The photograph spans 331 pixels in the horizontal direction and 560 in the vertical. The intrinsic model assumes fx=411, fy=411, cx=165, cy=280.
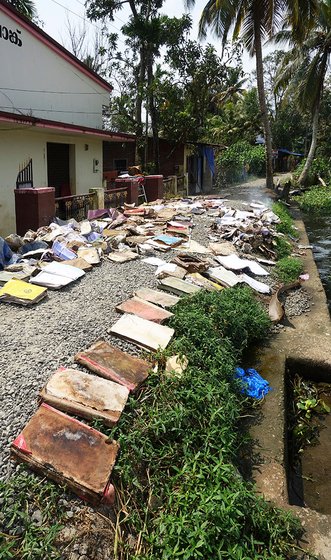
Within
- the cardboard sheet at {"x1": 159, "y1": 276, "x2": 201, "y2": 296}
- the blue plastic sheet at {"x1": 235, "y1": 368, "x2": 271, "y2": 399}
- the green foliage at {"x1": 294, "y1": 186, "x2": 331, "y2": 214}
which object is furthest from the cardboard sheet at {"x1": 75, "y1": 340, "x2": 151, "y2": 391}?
the green foliage at {"x1": 294, "y1": 186, "x2": 331, "y2": 214}

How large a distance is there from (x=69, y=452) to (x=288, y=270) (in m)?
6.84

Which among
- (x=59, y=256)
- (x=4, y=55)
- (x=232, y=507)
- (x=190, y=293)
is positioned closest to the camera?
(x=232, y=507)

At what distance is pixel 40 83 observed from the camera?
39.6ft

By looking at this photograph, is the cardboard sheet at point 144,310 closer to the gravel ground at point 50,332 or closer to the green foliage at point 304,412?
the gravel ground at point 50,332

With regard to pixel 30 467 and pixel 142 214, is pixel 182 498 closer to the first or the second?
pixel 30 467

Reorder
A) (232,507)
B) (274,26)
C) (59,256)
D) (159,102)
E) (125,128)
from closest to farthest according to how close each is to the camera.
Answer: (232,507)
(59,256)
(274,26)
(159,102)
(125,128)

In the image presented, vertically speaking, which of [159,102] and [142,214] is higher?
[159,102]

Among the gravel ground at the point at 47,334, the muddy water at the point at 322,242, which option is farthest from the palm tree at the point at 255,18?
the gravel ground at the point at 47,334

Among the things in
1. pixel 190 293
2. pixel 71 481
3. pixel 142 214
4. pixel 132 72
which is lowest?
pixel 71 481

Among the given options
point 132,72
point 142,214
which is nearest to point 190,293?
point 142,214

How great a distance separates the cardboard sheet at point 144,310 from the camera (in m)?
4.67

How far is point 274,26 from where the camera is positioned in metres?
16.1

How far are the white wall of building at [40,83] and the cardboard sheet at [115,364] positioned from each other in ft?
29.9

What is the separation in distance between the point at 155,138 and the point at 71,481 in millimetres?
18016
